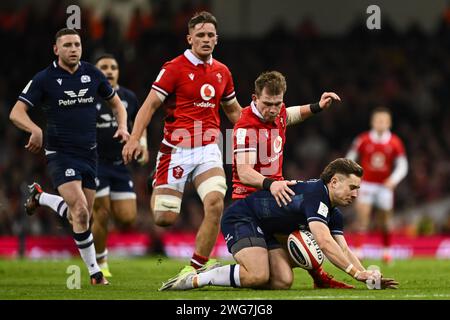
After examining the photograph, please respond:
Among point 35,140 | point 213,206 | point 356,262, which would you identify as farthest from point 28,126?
point 356,262

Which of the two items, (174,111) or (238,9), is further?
(238,9)

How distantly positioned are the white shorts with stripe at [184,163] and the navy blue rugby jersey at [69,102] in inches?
35.6

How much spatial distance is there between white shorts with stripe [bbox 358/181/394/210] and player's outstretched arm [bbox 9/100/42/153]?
26.6ft

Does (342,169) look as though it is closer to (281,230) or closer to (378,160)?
(281,230)

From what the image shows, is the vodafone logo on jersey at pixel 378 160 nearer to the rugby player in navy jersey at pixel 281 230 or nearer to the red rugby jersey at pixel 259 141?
the red rugby jersey at pixel 259 141

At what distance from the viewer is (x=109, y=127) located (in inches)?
512

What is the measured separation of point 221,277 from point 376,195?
8578mm

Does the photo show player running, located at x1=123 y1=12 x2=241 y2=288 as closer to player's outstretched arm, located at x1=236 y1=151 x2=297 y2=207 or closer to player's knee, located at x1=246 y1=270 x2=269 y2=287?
player's outstretched arm, located at x1=236 y1=151 x2=297 y2=207

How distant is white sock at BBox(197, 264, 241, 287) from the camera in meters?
9.33
